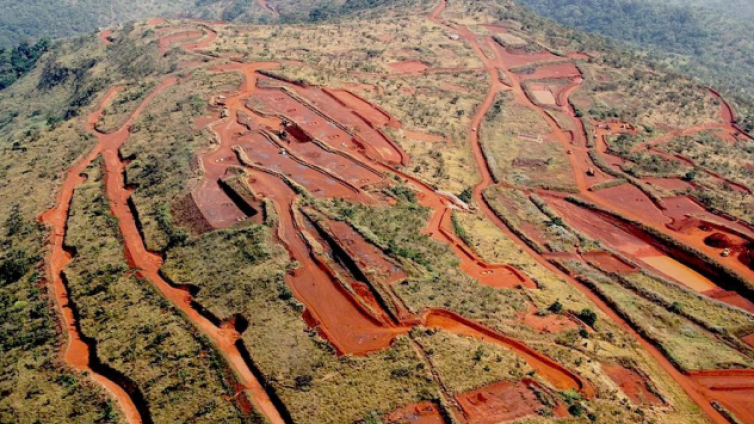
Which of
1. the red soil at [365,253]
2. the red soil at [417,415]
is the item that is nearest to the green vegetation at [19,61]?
the red soil at [365,253]

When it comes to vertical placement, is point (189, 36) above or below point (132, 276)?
above

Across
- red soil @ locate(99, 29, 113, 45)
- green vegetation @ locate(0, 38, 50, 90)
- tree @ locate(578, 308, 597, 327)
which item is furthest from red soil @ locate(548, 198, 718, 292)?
green vegetation @ locate(0, 38, 50, 90)

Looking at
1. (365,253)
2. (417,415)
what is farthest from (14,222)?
(417,415)

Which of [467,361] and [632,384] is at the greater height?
[467,361]

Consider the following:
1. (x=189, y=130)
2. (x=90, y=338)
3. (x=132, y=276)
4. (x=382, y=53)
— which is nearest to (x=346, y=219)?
(x=132, y=276)

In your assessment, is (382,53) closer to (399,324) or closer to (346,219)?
(346,219)

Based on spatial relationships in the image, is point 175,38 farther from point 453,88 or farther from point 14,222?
point 14,222
